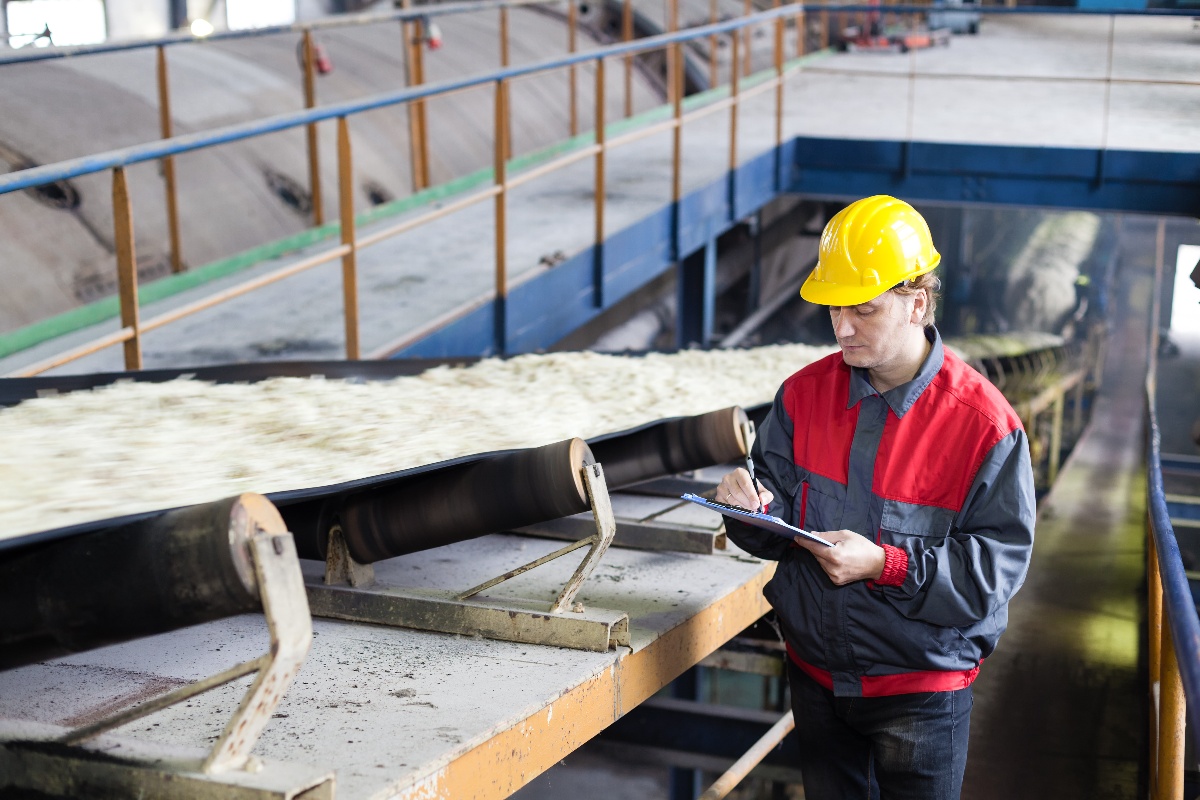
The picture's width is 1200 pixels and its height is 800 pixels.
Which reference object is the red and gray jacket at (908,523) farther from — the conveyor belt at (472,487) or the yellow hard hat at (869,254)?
the conveyor belt at (472,487)

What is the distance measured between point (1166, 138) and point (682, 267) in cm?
339

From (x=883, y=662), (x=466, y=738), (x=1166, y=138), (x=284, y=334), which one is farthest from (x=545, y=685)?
(x=1166, y=138)

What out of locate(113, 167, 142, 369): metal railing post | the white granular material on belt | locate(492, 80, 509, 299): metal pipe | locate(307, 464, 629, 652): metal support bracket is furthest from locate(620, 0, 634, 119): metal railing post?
locate(307, 464, 629, 652): metal support bracket

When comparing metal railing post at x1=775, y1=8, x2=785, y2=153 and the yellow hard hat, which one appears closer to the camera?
the yellow hard hat

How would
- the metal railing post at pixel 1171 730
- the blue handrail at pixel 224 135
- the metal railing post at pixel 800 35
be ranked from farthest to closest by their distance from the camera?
the metal railing post at pixel 800 35 → the blue handrail at pixel 224 135 → the metal railing post at pixel 1171 730

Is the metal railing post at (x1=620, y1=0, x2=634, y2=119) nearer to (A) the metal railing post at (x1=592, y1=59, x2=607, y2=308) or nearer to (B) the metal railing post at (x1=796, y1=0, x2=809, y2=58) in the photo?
(B) the metal railing post at (x1=796, y1=0, x2=809, y2=58)

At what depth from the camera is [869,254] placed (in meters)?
2.28

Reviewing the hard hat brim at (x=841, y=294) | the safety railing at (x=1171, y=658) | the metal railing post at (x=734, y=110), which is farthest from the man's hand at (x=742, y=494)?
the metal railing post at (x=734, y=110)

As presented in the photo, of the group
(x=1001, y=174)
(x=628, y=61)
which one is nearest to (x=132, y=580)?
(x=1001, y=174)

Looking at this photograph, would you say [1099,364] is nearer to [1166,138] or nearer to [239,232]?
[1166,138]

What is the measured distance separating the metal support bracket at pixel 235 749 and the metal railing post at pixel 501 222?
325cm

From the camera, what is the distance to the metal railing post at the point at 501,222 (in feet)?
15.8

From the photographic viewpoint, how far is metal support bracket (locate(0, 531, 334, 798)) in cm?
166

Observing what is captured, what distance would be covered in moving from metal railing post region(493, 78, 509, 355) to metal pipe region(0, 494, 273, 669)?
126 inches
